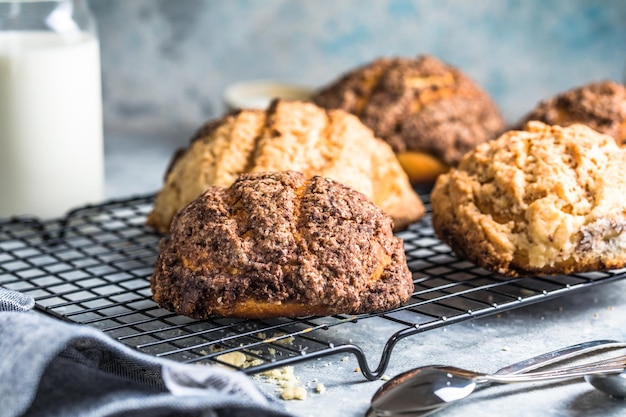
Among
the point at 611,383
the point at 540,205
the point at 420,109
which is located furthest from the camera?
the point at 420,109

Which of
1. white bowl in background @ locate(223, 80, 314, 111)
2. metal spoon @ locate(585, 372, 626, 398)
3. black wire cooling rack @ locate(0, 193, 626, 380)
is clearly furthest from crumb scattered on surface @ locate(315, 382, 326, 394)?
white bowl in background @ locate(223, 80, 314, 111)

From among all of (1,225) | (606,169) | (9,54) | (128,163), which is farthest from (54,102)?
(606,169)

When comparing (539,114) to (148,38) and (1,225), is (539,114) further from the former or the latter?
(148,38)

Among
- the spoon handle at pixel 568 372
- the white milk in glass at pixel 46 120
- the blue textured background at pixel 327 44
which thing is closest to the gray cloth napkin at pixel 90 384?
the spoon handle at pixel 568 372

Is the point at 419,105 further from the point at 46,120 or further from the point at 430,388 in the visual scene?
the point at 430,388

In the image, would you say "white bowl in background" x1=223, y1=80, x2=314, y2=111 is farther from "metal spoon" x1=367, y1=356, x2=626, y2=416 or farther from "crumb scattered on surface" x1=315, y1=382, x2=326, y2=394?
"metal spoon" x1=367, y1=356, x2=626, y2=416

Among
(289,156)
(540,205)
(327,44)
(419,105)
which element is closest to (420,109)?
(419,105)
